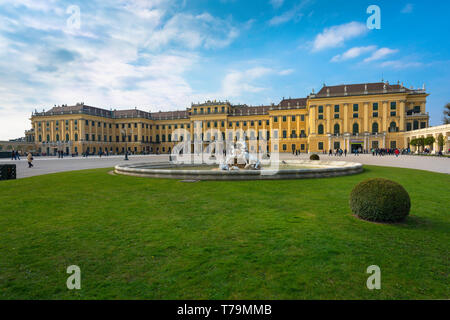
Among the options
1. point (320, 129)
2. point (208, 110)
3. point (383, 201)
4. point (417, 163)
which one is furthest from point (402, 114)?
point (383, 201)

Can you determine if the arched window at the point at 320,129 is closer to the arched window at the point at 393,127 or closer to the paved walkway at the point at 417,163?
the arched window at the point at 393,127

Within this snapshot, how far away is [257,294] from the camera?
9.80 feet

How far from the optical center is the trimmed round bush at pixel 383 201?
17.7 feet

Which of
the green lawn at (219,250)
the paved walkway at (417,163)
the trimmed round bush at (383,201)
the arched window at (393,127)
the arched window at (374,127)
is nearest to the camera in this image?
the green lawn at (219,250)

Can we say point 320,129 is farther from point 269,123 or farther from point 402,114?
point 402,114

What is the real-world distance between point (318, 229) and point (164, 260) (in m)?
3.26

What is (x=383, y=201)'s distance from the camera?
545cm

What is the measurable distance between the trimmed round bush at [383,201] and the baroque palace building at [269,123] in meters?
35.4

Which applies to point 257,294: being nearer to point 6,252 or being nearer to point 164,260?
point 164,260

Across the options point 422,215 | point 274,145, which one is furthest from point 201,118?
point 422,215

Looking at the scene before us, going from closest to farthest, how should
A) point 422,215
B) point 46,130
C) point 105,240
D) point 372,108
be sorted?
1. point 105,240
2. point 422,215
3. point 372,108
4. point 46,130

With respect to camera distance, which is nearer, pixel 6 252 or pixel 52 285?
pixel 52 285

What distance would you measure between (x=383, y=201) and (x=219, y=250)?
154 inches

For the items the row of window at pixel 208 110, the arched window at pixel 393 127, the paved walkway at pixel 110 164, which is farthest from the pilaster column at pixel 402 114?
the row of window at pixel 208 110
